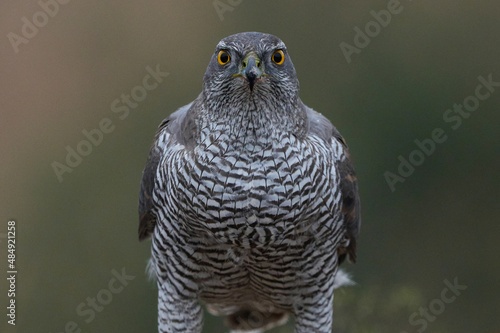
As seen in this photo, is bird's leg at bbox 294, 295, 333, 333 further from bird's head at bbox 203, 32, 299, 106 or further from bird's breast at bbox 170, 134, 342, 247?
bird's head at bbox 203, 32, 299, 106

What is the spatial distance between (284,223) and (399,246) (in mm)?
1845

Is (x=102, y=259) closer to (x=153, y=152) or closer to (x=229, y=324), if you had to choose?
(x=229, y=324)

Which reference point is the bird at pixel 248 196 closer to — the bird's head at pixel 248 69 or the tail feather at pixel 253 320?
the bird's head at pixel 248 69

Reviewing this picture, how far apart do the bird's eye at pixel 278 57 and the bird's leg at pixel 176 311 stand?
3.07 feet

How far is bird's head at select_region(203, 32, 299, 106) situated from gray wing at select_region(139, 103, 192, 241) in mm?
342

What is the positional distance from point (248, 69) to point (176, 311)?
102 centimetres

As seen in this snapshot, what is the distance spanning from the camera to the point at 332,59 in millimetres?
3570

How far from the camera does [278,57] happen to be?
6.58 feet

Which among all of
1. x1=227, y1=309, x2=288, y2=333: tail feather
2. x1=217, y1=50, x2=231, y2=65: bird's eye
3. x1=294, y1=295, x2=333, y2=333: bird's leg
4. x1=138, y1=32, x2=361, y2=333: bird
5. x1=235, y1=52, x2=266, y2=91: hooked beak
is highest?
x1=235, y1=52, x2=266, y2=91: hooked beak

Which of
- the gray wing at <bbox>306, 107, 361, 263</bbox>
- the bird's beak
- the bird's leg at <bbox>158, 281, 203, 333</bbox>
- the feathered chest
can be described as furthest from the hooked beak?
the bird's leg at <bbox>158, 281, 203, 333</bbox>

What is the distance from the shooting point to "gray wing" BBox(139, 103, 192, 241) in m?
2.36

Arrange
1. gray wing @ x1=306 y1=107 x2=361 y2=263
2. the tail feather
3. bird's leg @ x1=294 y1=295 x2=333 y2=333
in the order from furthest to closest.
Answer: the tail feather < bird's leg @ x1=294 y1=295 x2=333 y2=333 < gray wing @ x1=306 y1=107 x2=361 y2=263

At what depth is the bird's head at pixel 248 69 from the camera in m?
1.94

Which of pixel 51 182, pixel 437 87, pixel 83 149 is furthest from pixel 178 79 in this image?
pixel 437 87
